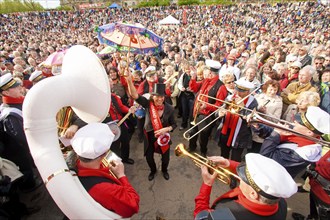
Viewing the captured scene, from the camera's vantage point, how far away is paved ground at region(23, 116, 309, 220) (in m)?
3.46

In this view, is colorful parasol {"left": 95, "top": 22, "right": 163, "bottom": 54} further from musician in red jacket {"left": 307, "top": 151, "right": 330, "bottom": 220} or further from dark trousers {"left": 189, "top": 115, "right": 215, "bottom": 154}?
musician in red jacket {"left": 307, "top": 151, "right": 330, "bottom": 220}

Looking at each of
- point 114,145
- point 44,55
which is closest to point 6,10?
point 44,55

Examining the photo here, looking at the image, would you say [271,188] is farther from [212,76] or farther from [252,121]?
[212,76]

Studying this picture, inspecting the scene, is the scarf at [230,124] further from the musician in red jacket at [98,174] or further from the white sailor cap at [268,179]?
the musician in red jacket at [98,174]

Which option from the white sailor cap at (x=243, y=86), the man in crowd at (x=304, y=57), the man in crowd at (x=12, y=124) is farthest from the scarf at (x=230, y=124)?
the man in crowd at (x=304, y=57)

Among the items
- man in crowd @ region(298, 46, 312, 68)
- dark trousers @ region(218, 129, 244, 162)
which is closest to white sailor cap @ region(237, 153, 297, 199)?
dark trousers @ region(218, 129, 244, 162)

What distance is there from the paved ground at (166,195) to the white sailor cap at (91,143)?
2.21 metres

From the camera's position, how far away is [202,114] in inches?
169

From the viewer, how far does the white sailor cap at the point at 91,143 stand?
5.70ft

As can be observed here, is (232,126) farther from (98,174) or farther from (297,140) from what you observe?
(98,174)

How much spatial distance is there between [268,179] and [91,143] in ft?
4.95

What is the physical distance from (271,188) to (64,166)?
5.37 feet

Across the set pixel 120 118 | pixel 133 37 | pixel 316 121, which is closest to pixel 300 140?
pixel 316 121

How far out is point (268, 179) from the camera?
1.46m
